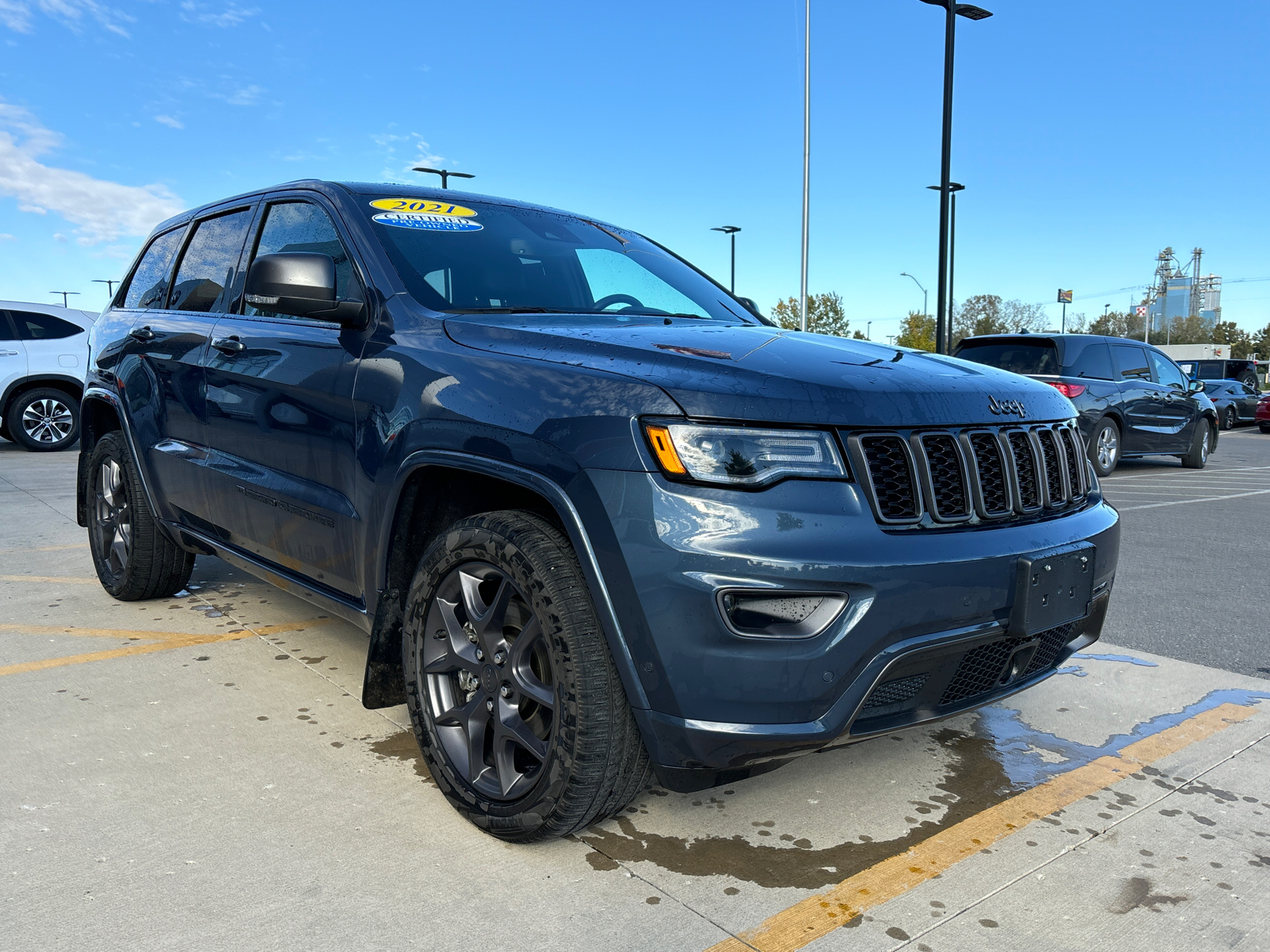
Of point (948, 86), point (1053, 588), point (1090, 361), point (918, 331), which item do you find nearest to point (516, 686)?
point (1053, 588)

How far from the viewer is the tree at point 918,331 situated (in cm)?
5672

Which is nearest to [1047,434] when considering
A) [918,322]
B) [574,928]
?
[574,928]

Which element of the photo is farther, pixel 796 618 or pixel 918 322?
pixel 918 322

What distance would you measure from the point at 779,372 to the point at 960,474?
0.50 metres

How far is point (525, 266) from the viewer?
11.2ft

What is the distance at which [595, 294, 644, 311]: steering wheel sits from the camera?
11.4 ft

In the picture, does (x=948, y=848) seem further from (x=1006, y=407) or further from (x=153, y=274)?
(x=153, y=274)

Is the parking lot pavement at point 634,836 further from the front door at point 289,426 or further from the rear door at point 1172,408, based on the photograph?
the rear door at point 1172,408

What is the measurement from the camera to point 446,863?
2430 mm

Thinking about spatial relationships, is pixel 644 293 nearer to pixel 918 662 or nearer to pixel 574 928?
pixel 918 662

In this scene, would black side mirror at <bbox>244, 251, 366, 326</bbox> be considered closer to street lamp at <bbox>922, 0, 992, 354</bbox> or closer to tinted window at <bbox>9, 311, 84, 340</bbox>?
tinted window at <bbox>9, 311, 84, 340</bbox>

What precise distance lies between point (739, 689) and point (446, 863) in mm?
901

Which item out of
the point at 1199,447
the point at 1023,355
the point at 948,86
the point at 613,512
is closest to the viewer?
the point at 613,512

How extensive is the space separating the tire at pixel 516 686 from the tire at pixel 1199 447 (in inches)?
527
